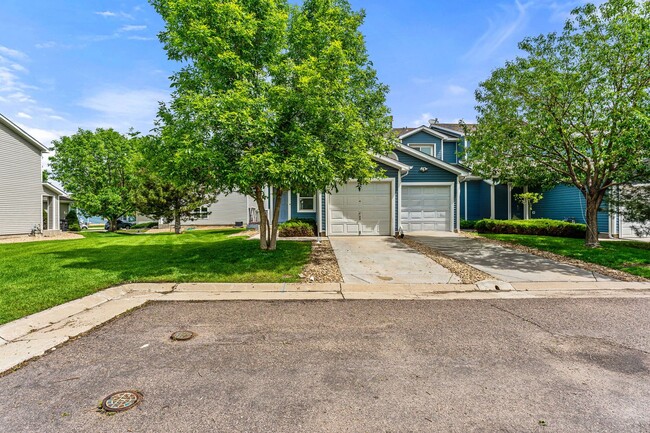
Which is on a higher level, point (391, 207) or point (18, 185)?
point (18, 185)

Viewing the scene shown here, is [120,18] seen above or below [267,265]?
above

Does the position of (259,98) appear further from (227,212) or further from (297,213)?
(227,212)

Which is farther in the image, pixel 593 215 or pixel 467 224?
pixel 467 224

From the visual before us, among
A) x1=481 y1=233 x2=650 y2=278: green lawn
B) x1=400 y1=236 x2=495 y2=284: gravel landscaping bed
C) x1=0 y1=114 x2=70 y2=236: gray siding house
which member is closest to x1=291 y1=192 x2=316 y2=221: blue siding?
x1=400 y1=236 x2=495 y2=284: gravel landscaping bed

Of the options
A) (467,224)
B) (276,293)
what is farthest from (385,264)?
(467,224)

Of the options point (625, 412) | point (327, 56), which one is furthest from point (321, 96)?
point (625, 412)

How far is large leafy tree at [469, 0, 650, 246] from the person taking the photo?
995 centimetres

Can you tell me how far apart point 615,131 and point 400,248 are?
7.81m

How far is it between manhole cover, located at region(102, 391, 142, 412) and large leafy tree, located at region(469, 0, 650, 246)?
12.5 metres

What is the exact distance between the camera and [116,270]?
812cm

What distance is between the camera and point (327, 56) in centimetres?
855

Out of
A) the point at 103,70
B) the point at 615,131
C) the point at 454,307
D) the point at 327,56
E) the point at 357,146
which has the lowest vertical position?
the point at 454,307

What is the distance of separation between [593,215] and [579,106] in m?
4.15

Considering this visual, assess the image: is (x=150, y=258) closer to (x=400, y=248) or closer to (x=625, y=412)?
(x=400, y=248)
